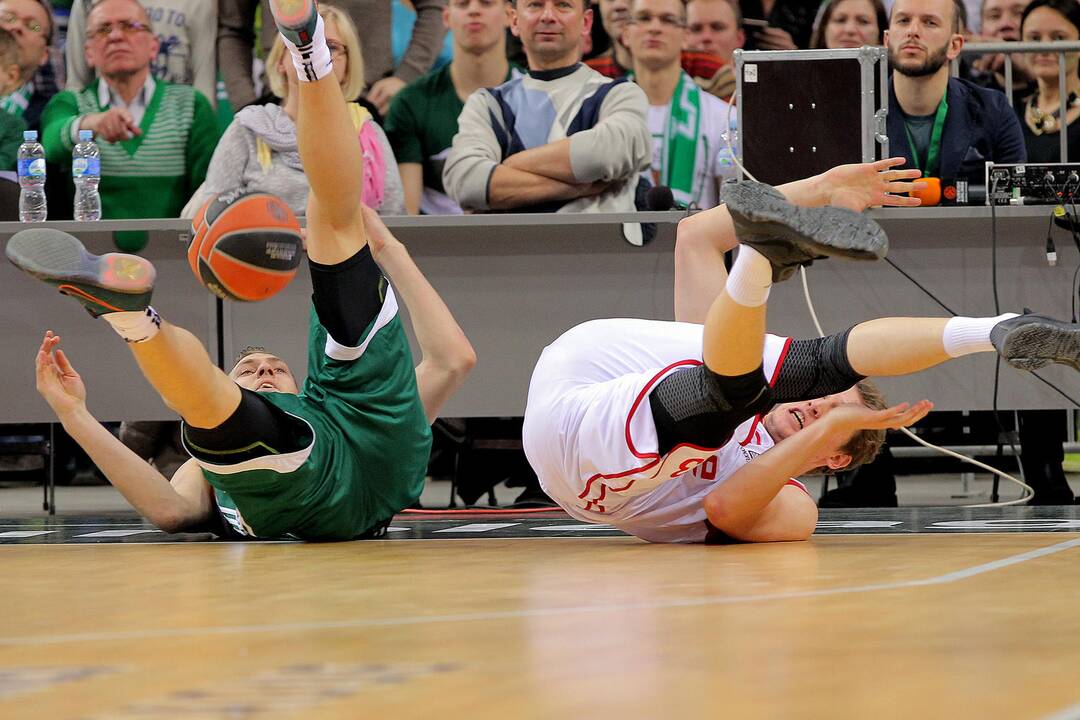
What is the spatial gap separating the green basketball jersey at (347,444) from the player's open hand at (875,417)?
0.94 meters

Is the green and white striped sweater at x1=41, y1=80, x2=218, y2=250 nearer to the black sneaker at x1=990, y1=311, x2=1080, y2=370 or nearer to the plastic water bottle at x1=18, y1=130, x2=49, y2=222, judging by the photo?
the plastic water bottle at x1=18, y1=130, x2=49, y2=222

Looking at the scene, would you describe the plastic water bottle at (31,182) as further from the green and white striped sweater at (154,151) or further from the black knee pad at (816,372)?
the black knee pad at (816,372)

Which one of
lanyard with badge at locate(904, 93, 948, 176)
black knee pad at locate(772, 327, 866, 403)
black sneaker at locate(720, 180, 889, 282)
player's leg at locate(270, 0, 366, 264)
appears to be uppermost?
lanyard with badge at locate(904, 93, 948, 176)

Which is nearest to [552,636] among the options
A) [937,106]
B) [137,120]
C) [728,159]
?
[728,159]

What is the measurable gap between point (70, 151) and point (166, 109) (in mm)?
414

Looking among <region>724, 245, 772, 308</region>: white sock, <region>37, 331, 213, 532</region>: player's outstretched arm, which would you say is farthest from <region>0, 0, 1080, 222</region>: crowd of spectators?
<region>724, 245, 772, 308</region>: white sock

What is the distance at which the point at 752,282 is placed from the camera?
2.35 m

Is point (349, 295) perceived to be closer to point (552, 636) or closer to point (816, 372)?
point (816, 372)

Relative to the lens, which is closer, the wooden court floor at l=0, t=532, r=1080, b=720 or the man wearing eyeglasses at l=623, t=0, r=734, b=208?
the wooden court floor at l=0, t=532, r=1080, b=720

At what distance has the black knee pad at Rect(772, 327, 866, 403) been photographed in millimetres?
2619

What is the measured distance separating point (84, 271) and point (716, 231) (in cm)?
155

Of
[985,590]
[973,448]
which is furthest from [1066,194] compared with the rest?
[985,590]

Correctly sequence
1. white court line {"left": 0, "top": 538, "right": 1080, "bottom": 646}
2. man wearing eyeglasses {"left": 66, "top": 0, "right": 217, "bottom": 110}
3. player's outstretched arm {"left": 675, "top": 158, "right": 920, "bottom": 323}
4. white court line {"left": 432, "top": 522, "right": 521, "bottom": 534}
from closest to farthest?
white court line {"left": 0, "top": 538, "right": 1080, "bottom": 646}
player's outstretched arm {"left": 675, "top": 158, "right": 920, "bottom": 323}
white court line {"left": 432, "top": 522, "right": 521, "bottom": 534}
man wearing eyeglasses {"left": 66, "top": 0, "right": 217, "bottom": 110}

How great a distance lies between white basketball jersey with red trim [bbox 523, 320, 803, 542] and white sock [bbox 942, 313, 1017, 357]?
1.06 ft
